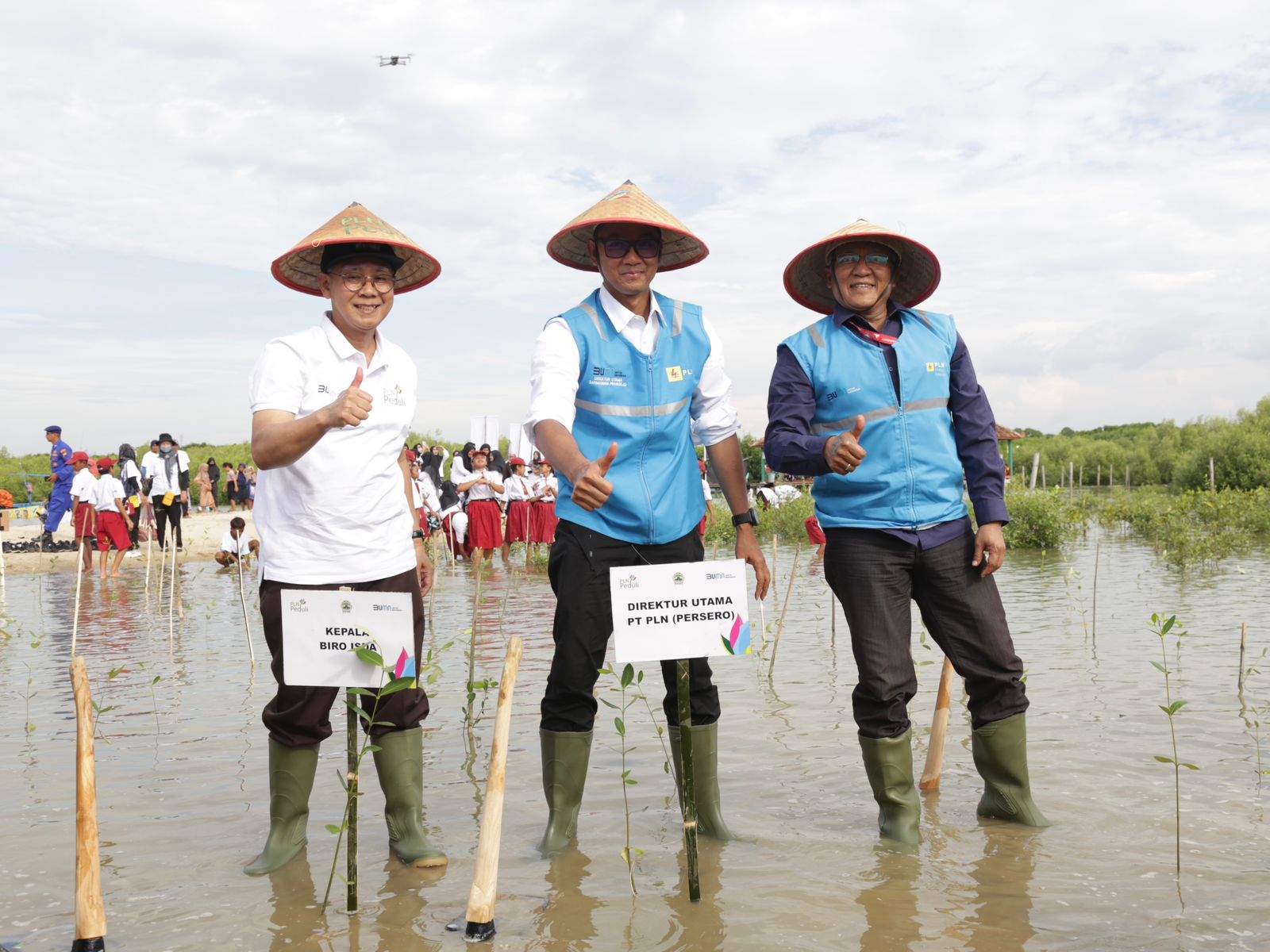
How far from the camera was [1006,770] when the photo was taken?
387 cm

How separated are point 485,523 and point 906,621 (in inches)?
479

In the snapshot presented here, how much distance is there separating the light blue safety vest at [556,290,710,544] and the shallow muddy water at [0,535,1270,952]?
3.82 feet

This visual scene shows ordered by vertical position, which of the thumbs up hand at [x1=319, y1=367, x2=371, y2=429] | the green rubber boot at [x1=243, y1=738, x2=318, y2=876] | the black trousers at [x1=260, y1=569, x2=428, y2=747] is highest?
the thumbs up hand at [x1=319, y1=367, x2=371, y2=429]

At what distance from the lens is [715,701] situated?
3.87 metres

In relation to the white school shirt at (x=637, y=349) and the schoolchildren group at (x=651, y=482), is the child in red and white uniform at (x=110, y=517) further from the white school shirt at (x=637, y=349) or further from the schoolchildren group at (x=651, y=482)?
the white school shirt at (x=637, y=349)

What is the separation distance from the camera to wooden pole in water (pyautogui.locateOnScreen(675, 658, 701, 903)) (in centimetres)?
316

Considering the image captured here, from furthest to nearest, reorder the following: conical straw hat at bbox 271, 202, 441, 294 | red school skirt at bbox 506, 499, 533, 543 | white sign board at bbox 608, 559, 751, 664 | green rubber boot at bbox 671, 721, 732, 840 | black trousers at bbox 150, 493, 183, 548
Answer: black trousers at bbox 150, 493, 183, 548
red school skirt at bbox 506, 499, 533, 543
green rubber boot at bbox 671, 721, 732, 840
conical straw hat at bbox 271, 202, 441, 294
white sign board at bbox 608, 559, 751, 664

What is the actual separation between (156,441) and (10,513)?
15.4m

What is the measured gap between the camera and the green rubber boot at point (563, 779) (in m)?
3.70

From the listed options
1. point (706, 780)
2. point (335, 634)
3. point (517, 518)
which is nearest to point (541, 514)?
point (517, 518)

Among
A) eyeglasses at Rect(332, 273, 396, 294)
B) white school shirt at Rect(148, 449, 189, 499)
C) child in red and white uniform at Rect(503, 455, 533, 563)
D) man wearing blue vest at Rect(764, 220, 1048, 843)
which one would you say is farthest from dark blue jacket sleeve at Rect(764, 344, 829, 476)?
white school shirt at Rect(148, 449, 189, 499)

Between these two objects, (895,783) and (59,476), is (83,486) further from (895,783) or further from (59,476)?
(895,783)

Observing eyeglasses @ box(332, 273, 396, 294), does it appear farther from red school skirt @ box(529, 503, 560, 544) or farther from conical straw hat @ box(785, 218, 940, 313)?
red school skirt @ box(529, 503, 560, 544)

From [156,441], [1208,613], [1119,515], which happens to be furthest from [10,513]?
[1208,613]
